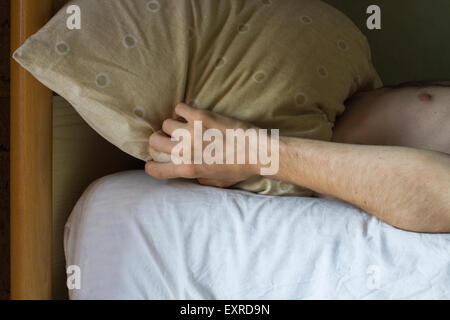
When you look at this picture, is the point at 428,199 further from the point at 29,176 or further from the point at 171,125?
the point at 29,176

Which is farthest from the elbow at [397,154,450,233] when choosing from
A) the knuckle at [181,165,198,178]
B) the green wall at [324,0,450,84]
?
the green wall at [324,0,450,84]

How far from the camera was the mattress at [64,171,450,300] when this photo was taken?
0.68 metres

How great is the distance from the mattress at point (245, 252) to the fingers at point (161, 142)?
7cm

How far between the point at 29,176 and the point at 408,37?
1234 mm

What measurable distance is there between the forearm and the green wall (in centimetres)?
90

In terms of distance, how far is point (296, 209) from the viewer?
2.58ft

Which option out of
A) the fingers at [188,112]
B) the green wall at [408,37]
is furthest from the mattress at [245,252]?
the green wall at [408,37]

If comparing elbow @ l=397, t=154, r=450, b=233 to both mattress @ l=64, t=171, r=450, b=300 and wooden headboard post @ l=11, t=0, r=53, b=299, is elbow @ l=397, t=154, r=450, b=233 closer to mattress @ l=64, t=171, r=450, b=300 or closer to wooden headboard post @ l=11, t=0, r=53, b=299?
mattress @ l=64, t=171, r=450, b=300

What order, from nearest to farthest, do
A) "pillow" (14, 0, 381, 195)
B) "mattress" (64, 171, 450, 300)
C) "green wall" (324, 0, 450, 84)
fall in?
"mattress" (64, 171, 450, 300), "pillow" (14, 0, 381, 195), "green wall" (324, 0, 450, 84)

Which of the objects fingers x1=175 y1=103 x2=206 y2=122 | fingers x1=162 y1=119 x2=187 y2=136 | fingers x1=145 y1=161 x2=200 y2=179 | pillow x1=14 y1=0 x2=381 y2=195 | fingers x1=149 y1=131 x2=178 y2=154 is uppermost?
pillow x1=14 y1=0 x2=381 y2=195

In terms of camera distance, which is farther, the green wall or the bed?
the green wall

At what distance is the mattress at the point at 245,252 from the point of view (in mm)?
680

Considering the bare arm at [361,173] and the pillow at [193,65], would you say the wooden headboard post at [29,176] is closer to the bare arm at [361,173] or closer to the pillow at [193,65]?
the pillow at [193,65]

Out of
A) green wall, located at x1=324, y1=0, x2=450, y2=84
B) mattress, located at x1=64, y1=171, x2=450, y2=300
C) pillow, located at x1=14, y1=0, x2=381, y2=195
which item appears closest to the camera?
mattress, located at x1=64, y1=171, x2=450, y2=300
